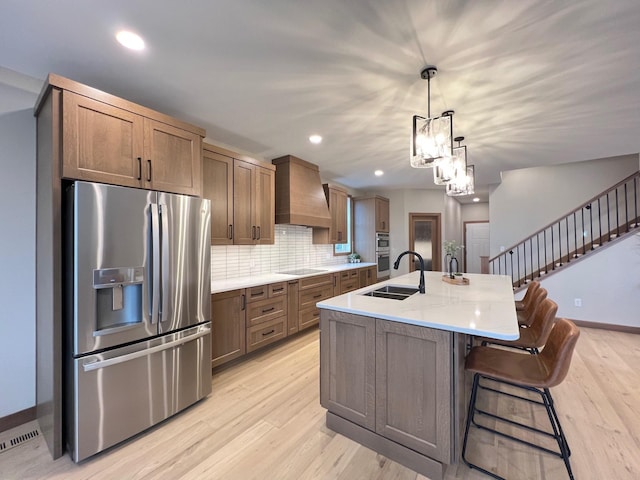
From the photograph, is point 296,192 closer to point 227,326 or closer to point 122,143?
point 227,326

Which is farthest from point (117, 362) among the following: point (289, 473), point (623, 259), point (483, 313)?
point (623, 259)

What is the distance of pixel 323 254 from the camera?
5516 mm

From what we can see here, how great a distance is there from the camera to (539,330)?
2201mm

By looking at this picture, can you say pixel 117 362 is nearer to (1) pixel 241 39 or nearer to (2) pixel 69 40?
(2) pixel 69 40

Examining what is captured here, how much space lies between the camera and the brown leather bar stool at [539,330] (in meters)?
1.99

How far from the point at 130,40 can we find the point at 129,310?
1.71 m

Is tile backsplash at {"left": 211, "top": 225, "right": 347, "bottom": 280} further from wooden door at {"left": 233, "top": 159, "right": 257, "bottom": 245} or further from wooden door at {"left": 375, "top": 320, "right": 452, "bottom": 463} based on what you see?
wooden door at {"left": 375, "top": 320, "right": 452, "bottom": 463}

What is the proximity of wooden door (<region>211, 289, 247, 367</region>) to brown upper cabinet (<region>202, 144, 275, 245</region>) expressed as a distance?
2.07ft

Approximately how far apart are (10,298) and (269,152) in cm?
290

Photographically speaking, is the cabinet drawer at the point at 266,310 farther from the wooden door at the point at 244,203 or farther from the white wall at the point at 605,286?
the white wall at the point at 605,286

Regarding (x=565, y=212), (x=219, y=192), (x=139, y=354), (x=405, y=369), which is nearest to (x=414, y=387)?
(x=405, y=369)

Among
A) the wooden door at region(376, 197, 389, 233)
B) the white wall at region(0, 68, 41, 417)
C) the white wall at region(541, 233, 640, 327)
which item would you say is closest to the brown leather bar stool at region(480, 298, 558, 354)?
the white wall at region(541, 233, 640, 327)

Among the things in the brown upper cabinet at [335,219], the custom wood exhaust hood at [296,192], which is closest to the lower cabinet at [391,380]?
the custom wood exhaust hood at [296,192]

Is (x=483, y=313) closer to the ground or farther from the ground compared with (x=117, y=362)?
farther from the ground
